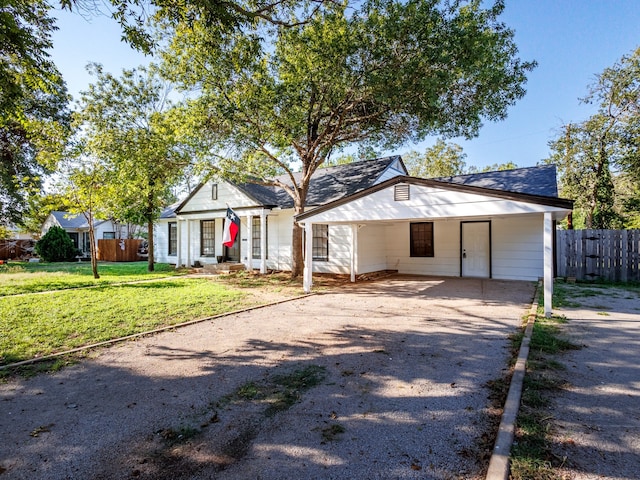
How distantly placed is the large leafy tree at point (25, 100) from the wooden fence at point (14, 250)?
2146 millimetres

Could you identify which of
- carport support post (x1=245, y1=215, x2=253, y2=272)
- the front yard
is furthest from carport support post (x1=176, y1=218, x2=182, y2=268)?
the front yard

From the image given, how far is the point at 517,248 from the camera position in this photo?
11.9m

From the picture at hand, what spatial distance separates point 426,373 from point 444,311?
12.1 feet

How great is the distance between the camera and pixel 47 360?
4.64 metres

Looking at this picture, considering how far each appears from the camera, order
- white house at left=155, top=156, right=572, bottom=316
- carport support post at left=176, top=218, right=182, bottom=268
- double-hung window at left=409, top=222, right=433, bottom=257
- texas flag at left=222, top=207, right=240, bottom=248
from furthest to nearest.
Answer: carport support post at left=176, top=218, right=182, bottom=268, texas flag at left=222, top=207, right=240, bottom=248, double-hung window at left=409, top=222, right=433, bottom=257, white house at left=155, top=156, right=572, bottom=316

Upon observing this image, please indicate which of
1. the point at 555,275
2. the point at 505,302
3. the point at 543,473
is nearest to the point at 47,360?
the point at 543,473

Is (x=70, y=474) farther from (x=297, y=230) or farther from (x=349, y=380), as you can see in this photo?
(x=297, y=230)

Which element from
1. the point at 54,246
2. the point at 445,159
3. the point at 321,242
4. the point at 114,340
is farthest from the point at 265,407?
the point at 445,159

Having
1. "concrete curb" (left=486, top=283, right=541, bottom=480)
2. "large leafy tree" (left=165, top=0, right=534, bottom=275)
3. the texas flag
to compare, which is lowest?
"concrete curb" (left=486, top=283, right=541, bottom=480)

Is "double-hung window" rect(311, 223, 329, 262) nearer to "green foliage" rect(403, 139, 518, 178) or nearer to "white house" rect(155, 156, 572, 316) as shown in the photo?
"white house" rect(155, 156, 572, 316)

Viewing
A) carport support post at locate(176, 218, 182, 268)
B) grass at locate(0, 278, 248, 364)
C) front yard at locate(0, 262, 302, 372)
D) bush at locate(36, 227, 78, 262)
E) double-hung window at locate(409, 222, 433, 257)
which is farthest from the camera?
bush at locate(36, 227, 78, 262)

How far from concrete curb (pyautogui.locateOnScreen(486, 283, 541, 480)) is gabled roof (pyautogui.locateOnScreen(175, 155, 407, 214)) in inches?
406

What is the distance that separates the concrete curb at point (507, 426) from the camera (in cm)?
226

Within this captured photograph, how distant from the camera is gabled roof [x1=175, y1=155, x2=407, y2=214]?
14391 mm
